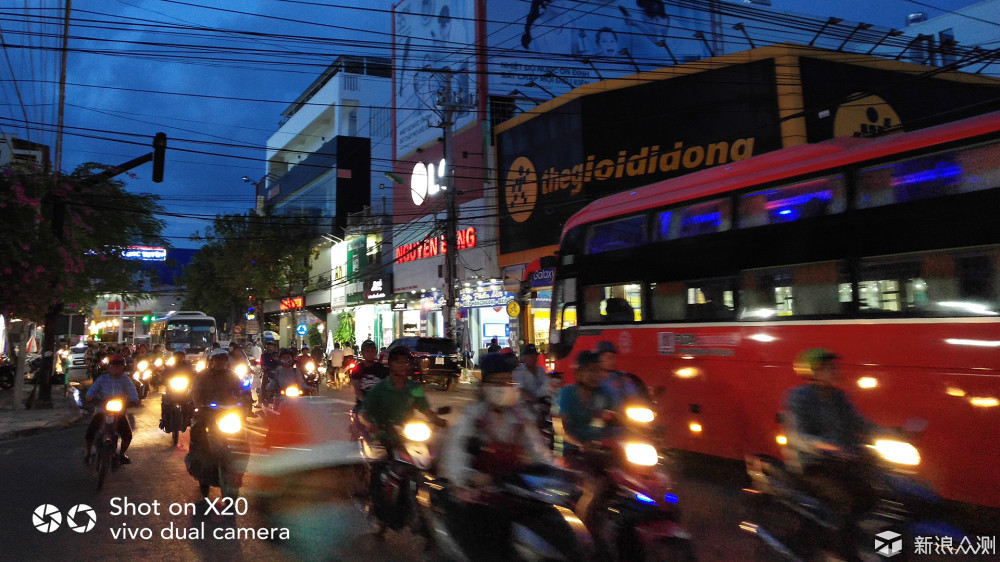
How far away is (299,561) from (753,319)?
5.81 metres

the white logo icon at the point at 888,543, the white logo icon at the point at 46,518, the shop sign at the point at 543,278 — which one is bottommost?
the white logo icon at the point at 46,518

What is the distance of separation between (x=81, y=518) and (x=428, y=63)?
1398 inches

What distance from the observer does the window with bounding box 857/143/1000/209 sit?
247 inches

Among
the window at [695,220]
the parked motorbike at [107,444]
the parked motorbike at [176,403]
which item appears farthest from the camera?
the parked motorbike at [176,403]

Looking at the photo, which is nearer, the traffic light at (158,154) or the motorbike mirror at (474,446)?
the motorbike mirror at (474,446)

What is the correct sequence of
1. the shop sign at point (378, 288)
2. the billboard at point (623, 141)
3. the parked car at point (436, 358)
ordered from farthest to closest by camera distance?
the shop sign at point (378, 288) < the parked car at point (436, 358) < the billboard at point (623, 141)

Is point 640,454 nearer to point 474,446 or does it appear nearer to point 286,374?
point 474,446

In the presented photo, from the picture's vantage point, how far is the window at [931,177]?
6.27 meters

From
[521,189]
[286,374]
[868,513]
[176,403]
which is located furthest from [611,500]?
[521,189]

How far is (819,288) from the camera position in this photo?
297 inches

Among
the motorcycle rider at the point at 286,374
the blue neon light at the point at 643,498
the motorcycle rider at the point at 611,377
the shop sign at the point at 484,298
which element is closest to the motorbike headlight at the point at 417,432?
the motorcycle rider at the point at 611,377

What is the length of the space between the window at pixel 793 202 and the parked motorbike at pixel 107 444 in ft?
28.3

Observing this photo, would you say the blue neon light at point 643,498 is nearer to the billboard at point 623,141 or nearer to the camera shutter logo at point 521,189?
the billboard at point 623,141

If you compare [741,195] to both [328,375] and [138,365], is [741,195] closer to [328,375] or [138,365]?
[138,365]
